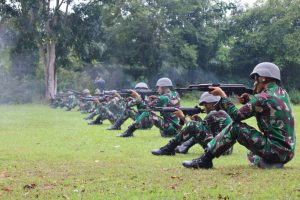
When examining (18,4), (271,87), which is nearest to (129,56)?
(18,4)

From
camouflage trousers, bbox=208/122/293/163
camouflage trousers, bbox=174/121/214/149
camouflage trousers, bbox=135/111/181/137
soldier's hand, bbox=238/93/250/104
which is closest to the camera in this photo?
camouflage trousers, bbox=208/122/293/163

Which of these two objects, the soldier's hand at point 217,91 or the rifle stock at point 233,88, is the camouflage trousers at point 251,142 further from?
the rifle stock at point 233,88

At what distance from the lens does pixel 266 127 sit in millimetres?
7371

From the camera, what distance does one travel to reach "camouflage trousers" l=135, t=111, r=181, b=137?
44.7 feet

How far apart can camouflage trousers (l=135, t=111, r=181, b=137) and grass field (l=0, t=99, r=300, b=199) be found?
6.83 ft

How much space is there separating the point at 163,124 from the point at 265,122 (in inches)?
257

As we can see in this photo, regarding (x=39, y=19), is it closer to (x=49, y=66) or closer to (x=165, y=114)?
(x=49, y=66)

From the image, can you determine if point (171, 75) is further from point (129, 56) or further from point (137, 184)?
point (137, 184)

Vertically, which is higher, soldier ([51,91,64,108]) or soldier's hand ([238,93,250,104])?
soldier's hand ([238,93,250,104])

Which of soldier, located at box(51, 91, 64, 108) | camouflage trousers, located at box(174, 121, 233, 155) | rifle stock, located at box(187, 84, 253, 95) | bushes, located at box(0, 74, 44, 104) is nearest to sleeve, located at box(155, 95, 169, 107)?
camouflage trousers, located at box(174, 121, 233, 155)

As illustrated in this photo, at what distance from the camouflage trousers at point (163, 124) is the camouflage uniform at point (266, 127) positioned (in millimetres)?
6164

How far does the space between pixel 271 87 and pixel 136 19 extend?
115 feet

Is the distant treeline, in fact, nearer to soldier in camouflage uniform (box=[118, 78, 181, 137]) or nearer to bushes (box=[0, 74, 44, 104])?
bushes (box=[0, 74, 44, 104])

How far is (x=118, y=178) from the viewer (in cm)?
722
